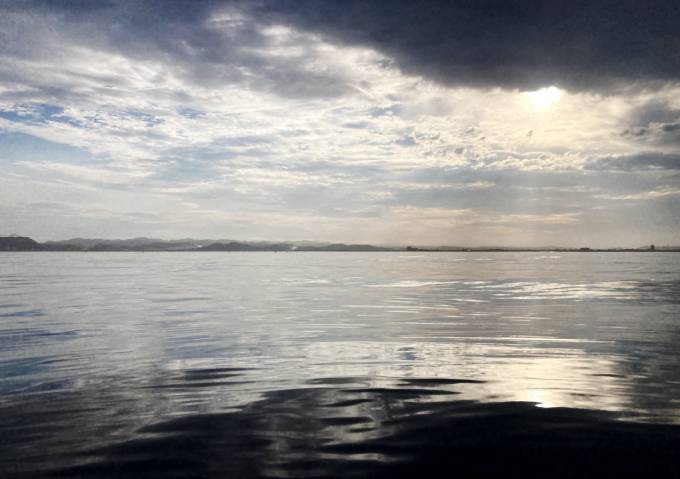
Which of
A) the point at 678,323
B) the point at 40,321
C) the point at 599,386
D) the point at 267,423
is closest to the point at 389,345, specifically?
the point at 599,386

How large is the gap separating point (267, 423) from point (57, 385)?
5876 mm

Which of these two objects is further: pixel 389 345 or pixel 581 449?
pixel 389 345

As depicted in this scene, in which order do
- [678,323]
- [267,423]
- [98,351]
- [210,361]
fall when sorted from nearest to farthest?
[267,423] < [210,361] < [98,351] < [678,323]

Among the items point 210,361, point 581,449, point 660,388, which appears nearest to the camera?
point 581,449

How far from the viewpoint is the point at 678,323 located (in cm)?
2186

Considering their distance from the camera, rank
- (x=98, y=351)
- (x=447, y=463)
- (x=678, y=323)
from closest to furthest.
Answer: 1. (x=447, y=463)
2. (x=98, y=351)
3. (x=678, y=323)

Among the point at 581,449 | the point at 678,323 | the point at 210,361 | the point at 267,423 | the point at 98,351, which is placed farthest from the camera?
the point at 678,323

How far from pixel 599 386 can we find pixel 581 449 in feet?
14.4

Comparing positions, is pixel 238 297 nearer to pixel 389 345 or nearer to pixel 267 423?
pixel 389 345

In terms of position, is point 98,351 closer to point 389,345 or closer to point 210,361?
point 210,361

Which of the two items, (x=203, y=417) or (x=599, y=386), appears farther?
(x=599, y=386)

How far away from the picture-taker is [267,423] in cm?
873

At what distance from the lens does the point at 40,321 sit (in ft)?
74.8

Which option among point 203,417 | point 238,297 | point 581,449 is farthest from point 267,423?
point 238,297
